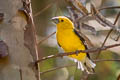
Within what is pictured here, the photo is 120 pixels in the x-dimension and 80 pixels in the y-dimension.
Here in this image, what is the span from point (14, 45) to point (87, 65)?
3.62 feet

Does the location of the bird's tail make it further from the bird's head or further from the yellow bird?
the bird's head

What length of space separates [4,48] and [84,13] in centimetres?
60

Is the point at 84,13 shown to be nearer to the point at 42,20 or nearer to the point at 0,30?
the point at 0,30

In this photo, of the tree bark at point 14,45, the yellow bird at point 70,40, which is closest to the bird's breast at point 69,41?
the yellow bird at point 70,40

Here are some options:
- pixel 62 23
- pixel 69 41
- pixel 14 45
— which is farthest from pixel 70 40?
pixel 14 45

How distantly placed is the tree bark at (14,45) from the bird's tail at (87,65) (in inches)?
34.8

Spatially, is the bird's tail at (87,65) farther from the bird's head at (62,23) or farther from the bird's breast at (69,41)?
the bird's head at (62,23)

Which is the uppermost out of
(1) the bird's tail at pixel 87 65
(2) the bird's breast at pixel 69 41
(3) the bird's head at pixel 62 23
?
(3) the bird's head at pixel 62 23

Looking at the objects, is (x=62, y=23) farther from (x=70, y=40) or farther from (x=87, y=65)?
(x=87, y=65)

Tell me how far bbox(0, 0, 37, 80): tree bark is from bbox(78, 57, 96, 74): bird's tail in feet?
2.90

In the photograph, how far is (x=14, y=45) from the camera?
1.51 meters

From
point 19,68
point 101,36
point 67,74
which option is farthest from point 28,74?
point 67,74

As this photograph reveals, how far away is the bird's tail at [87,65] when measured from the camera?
95.2 inches

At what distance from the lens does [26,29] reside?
160 cm
